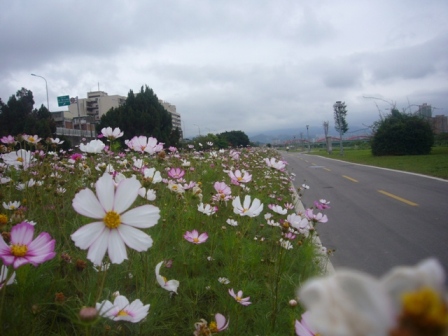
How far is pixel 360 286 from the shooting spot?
206 millimetres

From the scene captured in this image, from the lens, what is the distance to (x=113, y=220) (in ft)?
2.45

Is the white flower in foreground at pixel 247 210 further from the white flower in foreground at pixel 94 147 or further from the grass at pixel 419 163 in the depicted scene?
the grass at pixel 419 163

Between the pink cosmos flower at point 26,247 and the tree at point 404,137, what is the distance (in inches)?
948

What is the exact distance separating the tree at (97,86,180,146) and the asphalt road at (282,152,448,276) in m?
14.1

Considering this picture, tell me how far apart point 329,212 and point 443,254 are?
7.34ft

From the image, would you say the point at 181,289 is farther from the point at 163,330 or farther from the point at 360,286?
the point at 360,286

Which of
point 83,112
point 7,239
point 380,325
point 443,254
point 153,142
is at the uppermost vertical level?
point 83,112

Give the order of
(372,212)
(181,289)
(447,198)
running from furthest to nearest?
1. (447,198)
2. (372,212)
3. (181,289)

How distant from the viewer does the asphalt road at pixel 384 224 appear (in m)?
3.29

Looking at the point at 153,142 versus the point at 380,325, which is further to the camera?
the point at 153,142

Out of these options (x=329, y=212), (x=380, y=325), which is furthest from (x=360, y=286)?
(x=329, y=212)

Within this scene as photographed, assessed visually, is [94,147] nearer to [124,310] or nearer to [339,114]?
[124,310]

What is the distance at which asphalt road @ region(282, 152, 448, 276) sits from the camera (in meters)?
3.29

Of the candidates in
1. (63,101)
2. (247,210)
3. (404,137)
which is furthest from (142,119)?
(247,210)
